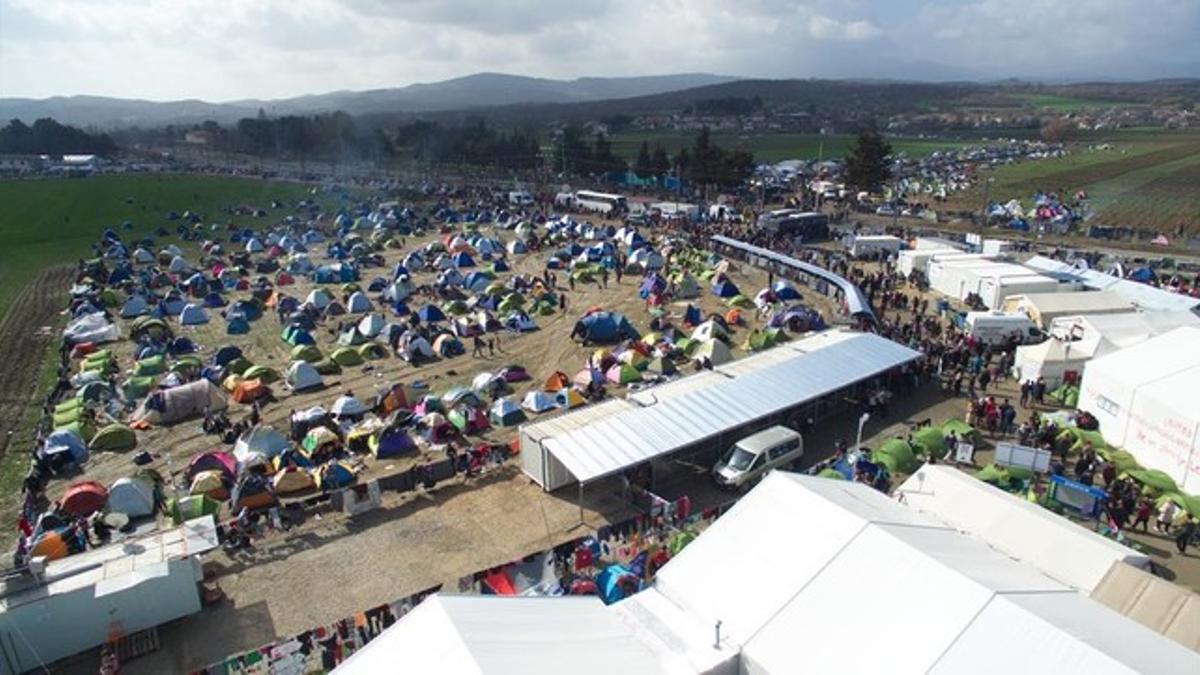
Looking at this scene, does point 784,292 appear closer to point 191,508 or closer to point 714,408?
point 714,408

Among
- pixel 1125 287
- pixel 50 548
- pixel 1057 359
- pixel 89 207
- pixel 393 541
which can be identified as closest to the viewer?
pixel 50 548

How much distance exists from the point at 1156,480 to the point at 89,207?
252 ft

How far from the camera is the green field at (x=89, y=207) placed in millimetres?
47750

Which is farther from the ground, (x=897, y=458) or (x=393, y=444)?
(x=393, y=444)

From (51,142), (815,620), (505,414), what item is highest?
(51,142)

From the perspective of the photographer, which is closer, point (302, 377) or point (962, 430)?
point (962, 430)

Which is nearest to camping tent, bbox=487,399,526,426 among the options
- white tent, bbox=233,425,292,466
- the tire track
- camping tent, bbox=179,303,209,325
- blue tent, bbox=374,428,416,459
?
blue tent, bbox=374,428,416,459

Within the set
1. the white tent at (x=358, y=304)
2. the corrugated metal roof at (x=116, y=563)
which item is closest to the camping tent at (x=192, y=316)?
the white tent at (x=358, y=304)

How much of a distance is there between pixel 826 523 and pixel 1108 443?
12.2 meters

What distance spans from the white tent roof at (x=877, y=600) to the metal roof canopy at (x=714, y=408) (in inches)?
172

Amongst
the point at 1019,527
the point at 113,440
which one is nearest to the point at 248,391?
the point at 113,440

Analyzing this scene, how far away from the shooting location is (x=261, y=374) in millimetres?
25141

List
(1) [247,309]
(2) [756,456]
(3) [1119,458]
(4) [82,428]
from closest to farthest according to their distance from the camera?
(2) [756,456], (3) [1119,458], (4) [82,428], (1) [247,309]

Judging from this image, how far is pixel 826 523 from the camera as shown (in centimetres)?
1159
